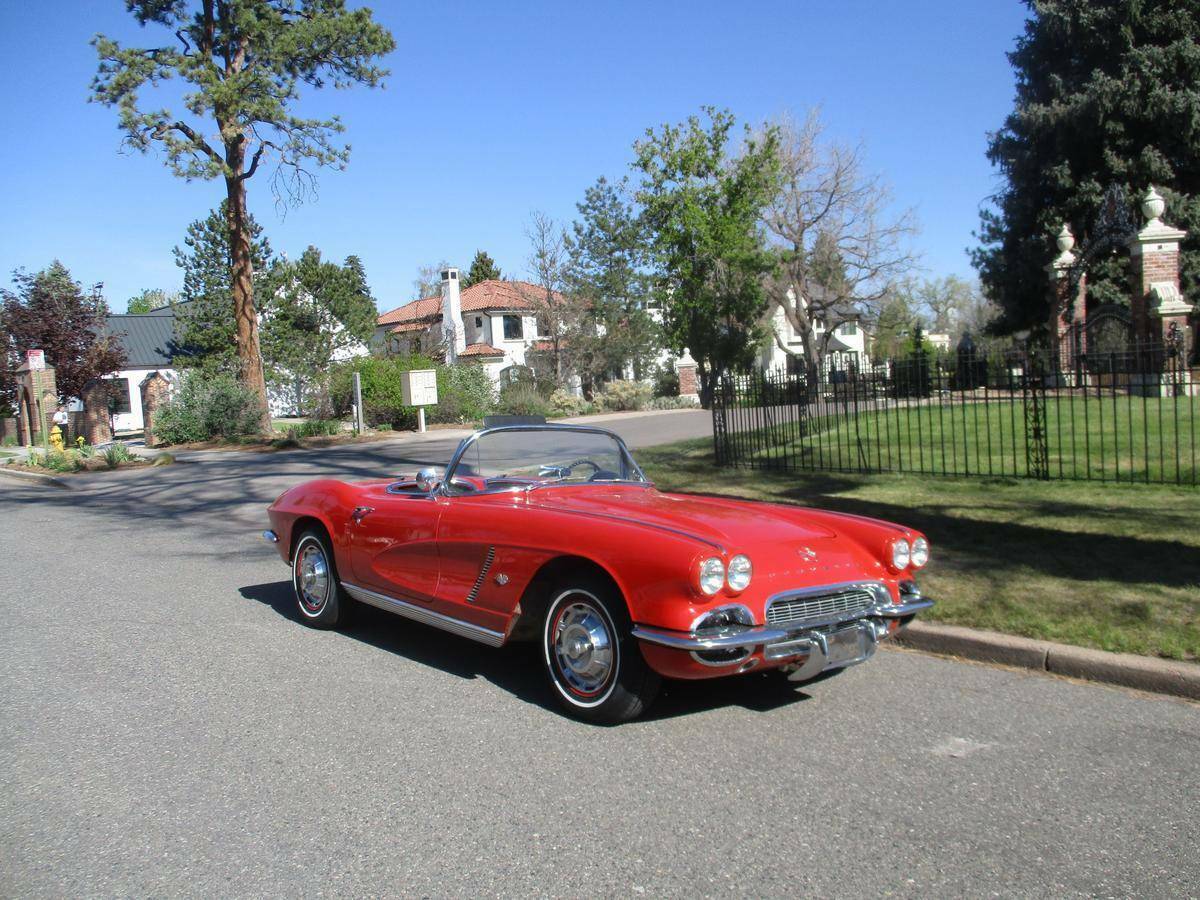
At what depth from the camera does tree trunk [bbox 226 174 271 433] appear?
90.6 ft

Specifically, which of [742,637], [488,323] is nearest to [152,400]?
[488,323]

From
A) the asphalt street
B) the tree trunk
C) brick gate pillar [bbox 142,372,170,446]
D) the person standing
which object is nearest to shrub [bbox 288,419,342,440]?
the tree trunk

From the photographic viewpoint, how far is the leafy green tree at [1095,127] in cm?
2827

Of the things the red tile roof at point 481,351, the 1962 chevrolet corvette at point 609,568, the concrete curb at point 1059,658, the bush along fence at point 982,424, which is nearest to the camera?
the 1962 chevrolet corvette at point 609,568

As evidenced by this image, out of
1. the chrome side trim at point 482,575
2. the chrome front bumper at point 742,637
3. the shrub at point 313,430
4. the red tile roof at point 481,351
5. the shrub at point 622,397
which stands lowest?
the chrome front bumper at point 742,637

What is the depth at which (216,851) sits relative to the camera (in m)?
3.30

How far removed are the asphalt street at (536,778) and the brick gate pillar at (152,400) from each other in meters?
24.9

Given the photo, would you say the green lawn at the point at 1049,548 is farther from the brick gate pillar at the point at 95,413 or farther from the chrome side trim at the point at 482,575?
the brick gate pillar at the point at 95,413

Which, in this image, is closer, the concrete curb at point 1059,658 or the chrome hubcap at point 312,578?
the concrete curb at point 1059,658

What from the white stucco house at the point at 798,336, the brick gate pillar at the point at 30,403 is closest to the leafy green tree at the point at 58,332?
the brick gate pillar at the point at 30,403

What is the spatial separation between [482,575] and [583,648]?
780mm

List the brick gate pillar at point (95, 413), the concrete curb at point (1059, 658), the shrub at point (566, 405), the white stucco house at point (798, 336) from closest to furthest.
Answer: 1. the concrete curb at point (1059, 658)
2. the brick gate pillar at point (95, 413)
3. the shrub at point (566, 405)
4. the white stucco house at point (798, 336)

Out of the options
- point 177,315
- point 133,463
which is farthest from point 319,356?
point 133,463

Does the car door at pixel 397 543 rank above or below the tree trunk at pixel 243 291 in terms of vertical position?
below
